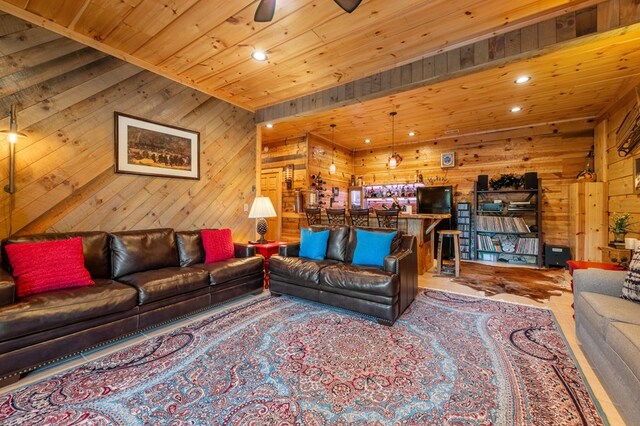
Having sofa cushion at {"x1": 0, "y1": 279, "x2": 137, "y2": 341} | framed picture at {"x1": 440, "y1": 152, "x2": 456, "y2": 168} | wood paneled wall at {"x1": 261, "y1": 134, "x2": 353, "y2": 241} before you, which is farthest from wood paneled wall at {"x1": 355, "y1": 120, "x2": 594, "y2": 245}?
sofa cushion at {"x1": 0, "y1": 279, "x2": 137, "y2": 341}

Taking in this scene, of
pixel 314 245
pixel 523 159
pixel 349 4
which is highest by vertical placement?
pixel 349 4

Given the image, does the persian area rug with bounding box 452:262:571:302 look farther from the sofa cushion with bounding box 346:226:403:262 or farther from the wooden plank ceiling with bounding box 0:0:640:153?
the wooden plank ceiling with bounding box 0:0:640:153

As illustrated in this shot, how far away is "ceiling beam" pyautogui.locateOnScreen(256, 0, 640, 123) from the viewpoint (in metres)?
2.26

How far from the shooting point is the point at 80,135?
285 centimetres

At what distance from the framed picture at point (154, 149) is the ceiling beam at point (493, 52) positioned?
2.03 m

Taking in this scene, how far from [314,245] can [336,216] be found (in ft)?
4.28

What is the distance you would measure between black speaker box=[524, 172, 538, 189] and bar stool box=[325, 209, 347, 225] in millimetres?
3932

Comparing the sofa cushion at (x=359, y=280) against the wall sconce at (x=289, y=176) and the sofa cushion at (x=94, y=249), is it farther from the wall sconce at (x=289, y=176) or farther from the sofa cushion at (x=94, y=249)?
the wall sconce at (x=289, y=176)

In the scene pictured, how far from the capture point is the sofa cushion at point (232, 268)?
2.97 m

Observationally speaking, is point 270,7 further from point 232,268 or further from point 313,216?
point 313,216

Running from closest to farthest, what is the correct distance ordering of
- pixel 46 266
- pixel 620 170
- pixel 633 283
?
pixel 633 283
pixel 46 266
pixel 620 170

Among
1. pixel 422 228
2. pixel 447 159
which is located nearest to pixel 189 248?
pixel 422 228

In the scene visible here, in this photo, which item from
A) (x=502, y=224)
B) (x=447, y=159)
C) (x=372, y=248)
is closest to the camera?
(x=372, y=248)

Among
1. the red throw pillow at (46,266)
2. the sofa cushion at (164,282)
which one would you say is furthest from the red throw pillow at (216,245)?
the red throw pillow at (46,266)
